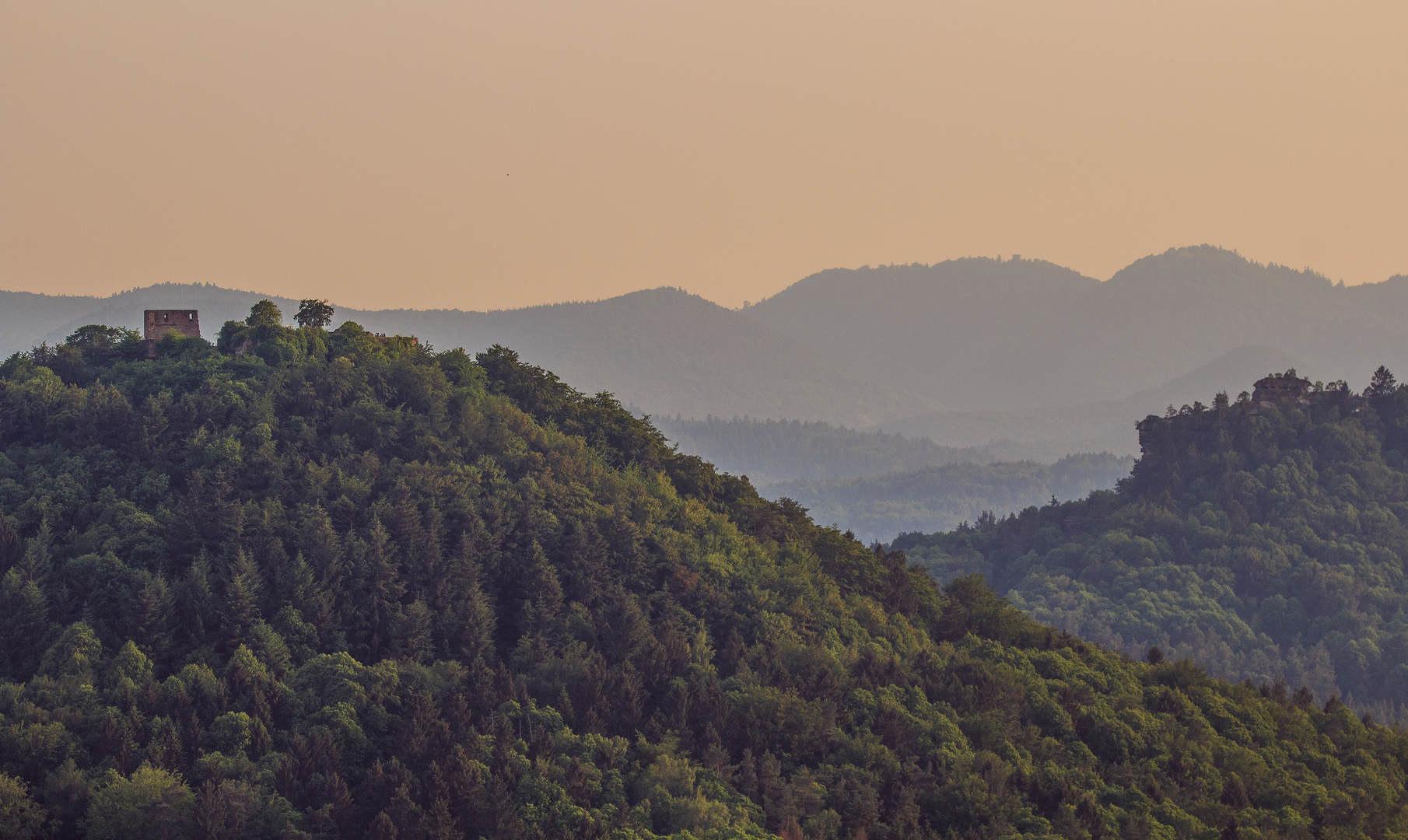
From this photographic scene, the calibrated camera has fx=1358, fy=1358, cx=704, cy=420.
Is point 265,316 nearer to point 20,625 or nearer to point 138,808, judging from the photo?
point 20,625

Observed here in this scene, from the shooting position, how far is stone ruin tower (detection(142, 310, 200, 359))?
74562 millimetres

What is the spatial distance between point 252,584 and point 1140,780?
37.3 meters

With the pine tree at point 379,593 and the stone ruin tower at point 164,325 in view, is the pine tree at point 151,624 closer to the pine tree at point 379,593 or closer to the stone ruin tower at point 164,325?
the pine tree at point 379,593

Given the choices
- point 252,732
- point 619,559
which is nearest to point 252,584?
point 252,732

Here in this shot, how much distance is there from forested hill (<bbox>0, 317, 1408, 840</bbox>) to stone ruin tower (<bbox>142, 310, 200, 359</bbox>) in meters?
1.12

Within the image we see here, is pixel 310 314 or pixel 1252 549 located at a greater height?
pixel 310 314

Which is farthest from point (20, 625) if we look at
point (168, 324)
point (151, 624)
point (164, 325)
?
point (168, 324)

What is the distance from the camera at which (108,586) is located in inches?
2149

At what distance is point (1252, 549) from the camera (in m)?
→ 136

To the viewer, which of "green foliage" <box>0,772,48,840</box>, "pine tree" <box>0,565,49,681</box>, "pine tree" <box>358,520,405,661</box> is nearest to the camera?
"green foliage" <box>0,772,48,840</box>

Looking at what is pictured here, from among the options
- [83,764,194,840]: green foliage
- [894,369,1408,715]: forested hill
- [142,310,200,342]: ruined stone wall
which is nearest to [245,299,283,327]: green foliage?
[142,310,200,342]: ruined stone wall

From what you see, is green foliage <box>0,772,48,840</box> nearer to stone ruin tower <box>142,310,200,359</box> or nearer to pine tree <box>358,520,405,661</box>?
pine tree <box>358,520,405,661</box>

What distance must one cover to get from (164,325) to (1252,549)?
10563 cm

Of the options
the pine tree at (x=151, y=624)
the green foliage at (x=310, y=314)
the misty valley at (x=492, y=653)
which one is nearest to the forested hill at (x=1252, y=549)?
the misty valley at (x=492, y=653)
